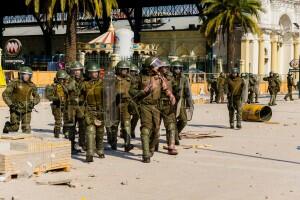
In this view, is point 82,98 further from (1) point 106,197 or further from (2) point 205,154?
(1) point 106,197

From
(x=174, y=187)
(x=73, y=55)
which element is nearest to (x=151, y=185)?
(x=174, y=187)

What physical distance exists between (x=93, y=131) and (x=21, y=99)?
187 cm

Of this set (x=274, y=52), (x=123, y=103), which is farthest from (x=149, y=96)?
(x=274, y=52)

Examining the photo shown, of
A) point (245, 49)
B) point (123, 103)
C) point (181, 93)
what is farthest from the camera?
point (245, 49)

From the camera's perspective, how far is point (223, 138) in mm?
14883

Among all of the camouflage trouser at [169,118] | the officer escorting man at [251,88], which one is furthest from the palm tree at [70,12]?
the camouflage trouser at [169,118]

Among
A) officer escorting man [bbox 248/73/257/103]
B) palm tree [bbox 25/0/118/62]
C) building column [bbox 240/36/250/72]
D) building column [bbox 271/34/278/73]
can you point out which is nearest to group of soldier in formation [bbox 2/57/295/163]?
palm tree [bbox 25/0/118/62]

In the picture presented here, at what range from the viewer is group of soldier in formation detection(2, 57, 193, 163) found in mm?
10852

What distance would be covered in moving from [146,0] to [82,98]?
5085 cm

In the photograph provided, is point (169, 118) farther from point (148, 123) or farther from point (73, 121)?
point (73, 121)

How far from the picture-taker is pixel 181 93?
12773 millimetres

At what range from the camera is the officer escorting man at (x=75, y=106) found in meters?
11.2

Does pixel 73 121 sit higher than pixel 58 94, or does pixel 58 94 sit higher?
pixel 58 94

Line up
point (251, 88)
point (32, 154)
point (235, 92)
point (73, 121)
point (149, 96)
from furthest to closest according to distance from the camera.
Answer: point (251, 88)
point (235, 92)
point (73, 121)
point (149, 96)
point (32, 154)
